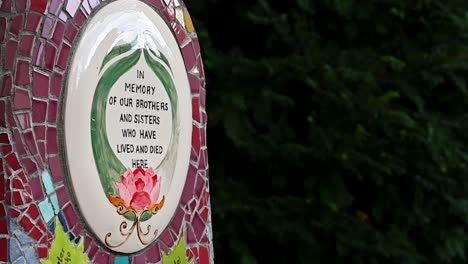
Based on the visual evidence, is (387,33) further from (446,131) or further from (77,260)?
(77,260)

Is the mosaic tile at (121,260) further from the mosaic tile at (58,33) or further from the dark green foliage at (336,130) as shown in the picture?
the dark green foliage at (336,130)

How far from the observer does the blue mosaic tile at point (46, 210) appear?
160 cm

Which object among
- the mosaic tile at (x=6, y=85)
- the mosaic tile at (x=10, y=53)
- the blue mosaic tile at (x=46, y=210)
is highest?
the mosaic tile at (x=10, y=53)

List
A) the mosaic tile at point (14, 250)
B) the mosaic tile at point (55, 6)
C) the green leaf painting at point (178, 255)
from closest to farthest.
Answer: the mosaic tile at point (14, 250) → the mosaic tile at point (55, 6) → the green leaf painting at point (178, 255)

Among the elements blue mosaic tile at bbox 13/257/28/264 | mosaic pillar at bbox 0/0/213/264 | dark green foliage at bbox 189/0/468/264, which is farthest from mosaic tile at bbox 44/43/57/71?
dark green foliage at bbox 189/0/468/264

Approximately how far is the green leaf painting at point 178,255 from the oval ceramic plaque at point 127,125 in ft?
0.23

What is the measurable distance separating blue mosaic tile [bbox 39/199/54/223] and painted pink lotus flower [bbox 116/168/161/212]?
0.18 metres

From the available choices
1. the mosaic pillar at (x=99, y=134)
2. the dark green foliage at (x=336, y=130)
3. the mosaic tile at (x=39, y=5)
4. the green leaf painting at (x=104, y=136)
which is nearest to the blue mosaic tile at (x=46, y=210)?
the mosaic pillar at (x=99, y=134)

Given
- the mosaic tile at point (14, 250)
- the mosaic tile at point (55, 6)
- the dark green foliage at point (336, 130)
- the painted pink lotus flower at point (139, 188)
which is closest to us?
the mosaic tile at point (14, 250)

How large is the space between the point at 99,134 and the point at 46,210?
0.60ft

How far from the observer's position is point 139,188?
5.99 feet

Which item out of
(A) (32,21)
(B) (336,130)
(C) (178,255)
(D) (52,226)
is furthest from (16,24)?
(B) (336,130)

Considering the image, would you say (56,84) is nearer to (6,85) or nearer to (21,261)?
(6,85)

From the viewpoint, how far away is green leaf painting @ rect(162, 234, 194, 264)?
1.94m
